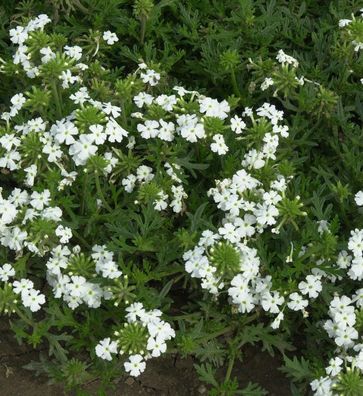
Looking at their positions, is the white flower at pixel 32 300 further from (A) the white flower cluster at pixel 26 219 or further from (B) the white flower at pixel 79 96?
(B) the white flower at pixel 79 96

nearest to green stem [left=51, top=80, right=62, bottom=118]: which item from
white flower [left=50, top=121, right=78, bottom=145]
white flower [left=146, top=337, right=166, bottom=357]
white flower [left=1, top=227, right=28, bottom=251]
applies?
white flower [left=50, top=121, right=78, bottom=145]

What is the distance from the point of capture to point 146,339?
4281 mm

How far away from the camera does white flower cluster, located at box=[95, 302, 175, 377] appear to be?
13.9 feet

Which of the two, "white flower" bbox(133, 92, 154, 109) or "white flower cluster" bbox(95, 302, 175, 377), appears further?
"white flower" bbox(133, 92, 154, 109)

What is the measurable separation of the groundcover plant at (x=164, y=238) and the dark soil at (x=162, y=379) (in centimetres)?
14

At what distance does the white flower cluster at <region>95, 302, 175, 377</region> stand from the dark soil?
2.08ft

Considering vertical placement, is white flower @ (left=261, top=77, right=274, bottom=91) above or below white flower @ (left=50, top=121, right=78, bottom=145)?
above

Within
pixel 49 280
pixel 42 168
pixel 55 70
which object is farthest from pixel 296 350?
pixel 55 70

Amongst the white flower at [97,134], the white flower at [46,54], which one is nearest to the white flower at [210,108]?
the white flower at [97,134]

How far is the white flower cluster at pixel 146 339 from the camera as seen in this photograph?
4230 millimetres

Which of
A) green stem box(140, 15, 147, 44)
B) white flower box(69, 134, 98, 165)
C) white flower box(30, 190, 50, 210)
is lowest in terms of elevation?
white flower box(30, 190, 50, 210)

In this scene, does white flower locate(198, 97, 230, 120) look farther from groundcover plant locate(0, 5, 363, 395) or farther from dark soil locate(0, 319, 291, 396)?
dark soil locate(0, 319, 291, 396)

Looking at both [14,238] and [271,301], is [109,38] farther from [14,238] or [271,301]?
[271,301]

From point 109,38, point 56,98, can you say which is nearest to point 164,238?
point 56,98
